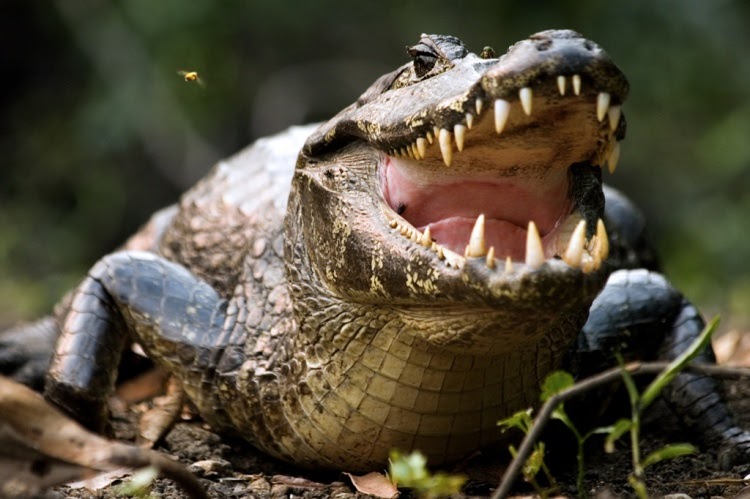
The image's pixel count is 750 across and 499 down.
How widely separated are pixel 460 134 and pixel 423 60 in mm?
479

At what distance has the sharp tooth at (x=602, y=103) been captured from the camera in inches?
89.5

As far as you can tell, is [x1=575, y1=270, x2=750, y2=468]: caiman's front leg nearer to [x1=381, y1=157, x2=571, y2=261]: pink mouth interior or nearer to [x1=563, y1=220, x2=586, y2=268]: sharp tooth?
[x1=381, y1=157, x2=571, y2=261]: pink mouth interior

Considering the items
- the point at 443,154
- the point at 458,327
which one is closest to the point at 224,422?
the point at 458,327

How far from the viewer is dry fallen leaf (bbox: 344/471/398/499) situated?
290 centimetres

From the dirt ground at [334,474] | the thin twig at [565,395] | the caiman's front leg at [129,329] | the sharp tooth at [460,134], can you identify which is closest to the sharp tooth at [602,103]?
the sharp tooth at [460,134]

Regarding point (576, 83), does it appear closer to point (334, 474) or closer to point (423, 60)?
point (423, 60)

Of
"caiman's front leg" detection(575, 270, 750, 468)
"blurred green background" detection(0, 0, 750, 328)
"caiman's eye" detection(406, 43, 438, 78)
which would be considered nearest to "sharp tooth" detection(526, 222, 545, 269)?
"caiman's eye" detection(406, 43, 438, 78)

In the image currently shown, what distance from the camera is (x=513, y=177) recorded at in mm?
2652

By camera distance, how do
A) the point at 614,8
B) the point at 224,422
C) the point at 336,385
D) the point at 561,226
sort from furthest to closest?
the point at 614,8 < the point at 224,422 < the point at 336,385 < the point at 561,226

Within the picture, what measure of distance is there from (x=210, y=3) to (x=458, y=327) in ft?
26.1

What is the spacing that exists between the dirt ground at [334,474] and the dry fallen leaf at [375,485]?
1.1 inches

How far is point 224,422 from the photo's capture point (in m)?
3.54

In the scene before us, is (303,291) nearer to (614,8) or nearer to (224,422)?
(224,422)

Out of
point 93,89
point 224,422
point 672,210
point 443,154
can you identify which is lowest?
point 224,422
